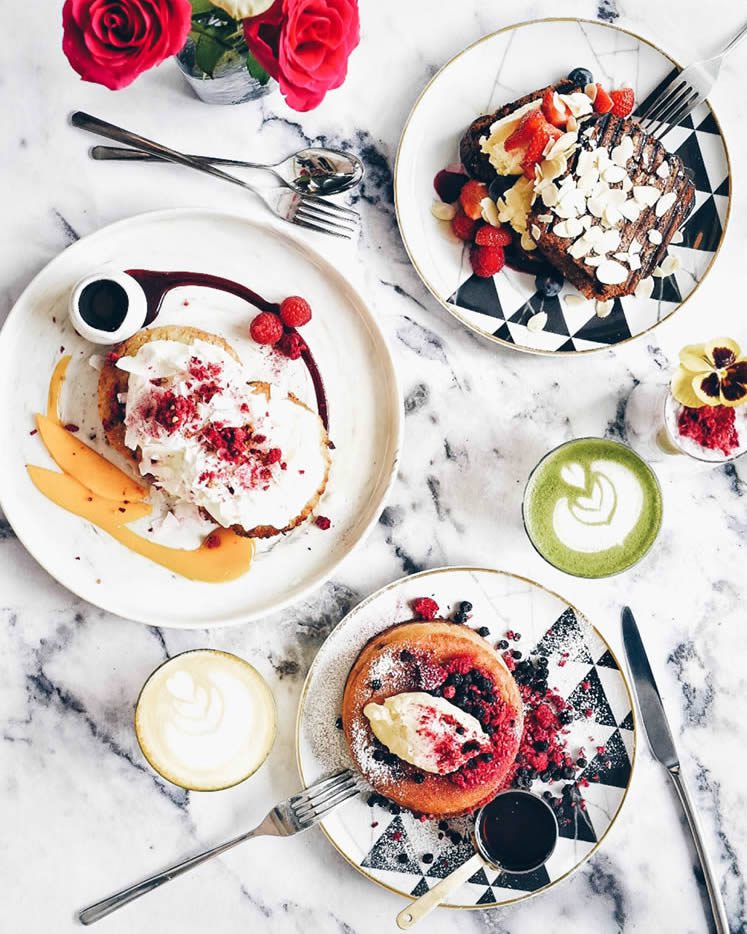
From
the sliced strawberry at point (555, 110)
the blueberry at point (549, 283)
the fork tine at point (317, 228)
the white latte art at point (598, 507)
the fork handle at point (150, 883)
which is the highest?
the sliced strawberry at point (555, 110)

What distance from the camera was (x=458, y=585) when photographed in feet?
6.46

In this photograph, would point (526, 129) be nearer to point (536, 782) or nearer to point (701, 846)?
point (536, 782)

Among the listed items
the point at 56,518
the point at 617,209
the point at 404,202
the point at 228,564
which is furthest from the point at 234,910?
the point at 617,209

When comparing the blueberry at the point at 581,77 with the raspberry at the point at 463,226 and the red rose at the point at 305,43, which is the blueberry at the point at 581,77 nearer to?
the raspberry at the point at 463,226

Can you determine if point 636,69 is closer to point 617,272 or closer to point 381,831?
point 617,272

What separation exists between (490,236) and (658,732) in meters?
1.27

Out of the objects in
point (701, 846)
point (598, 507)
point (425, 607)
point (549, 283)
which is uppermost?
point (549, 283)

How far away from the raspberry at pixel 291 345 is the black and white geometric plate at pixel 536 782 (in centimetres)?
59

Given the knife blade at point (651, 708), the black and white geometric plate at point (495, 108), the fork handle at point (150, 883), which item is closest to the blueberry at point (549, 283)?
the black and white geometric plate at point (495, 108)

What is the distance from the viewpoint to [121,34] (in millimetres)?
1441

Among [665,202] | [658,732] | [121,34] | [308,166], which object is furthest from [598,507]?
[121,34]

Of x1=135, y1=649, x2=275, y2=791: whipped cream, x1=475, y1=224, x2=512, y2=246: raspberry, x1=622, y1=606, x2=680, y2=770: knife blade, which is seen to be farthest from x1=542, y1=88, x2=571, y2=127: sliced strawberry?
x1=135, y1=649, x2=275, y2=791: whipped cream

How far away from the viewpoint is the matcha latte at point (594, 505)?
1921 millimetres

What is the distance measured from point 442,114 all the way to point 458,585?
1120 millimetres
